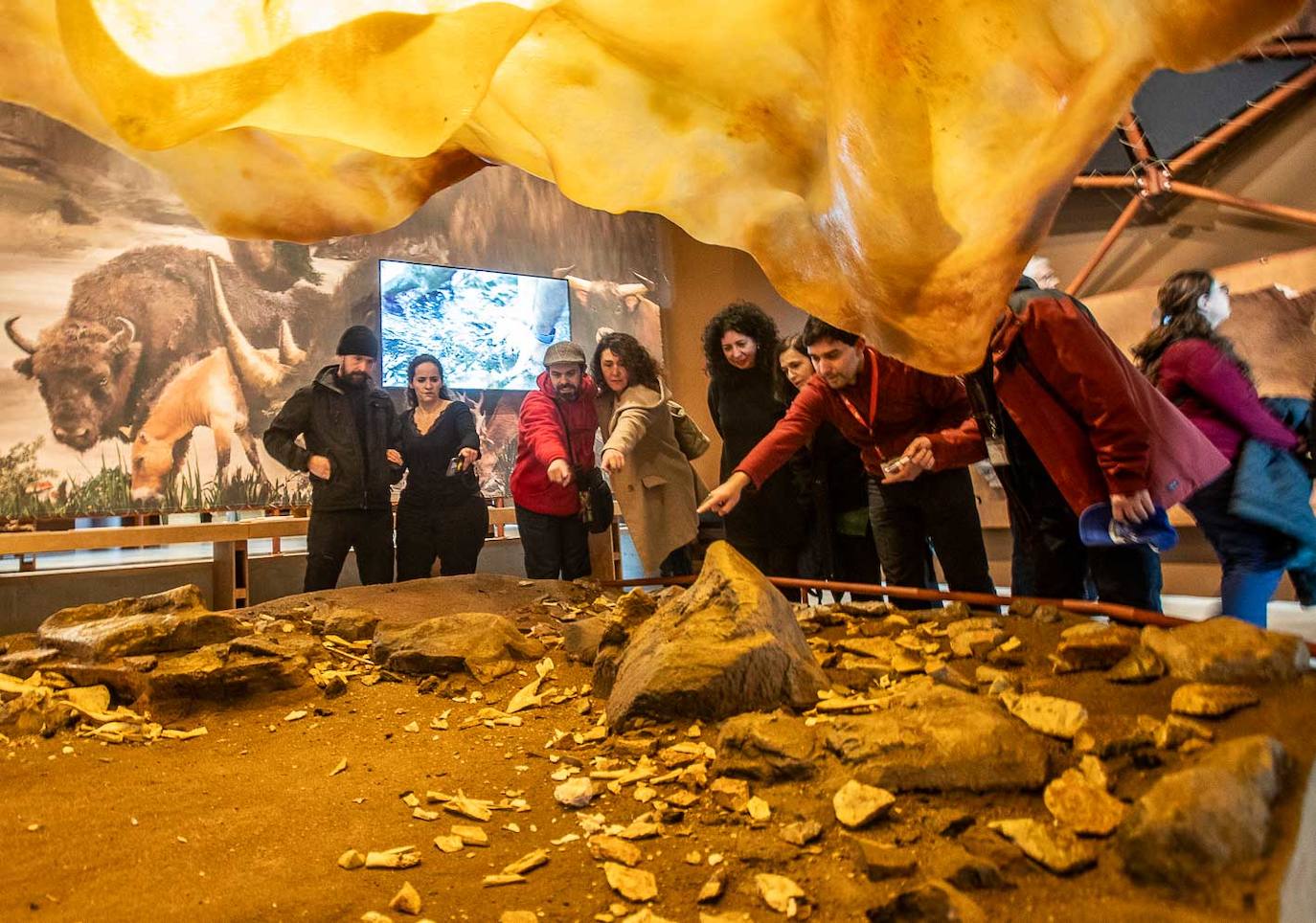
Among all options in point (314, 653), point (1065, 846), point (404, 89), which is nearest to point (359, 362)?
point (314, 653)

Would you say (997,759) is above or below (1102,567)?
below

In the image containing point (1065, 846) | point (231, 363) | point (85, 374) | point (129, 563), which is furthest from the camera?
point (231, 363)

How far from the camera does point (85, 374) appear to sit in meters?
4.41

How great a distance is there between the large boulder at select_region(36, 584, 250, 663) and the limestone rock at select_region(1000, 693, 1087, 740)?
5.76ft

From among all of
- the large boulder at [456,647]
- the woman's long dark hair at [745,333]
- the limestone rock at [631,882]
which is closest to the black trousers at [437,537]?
the woman's long dark hair at [745,333]

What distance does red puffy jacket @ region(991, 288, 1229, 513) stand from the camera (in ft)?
5.41

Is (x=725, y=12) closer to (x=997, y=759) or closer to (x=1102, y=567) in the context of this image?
(x=997, y=759)

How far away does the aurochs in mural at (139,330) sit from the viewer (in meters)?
4.27

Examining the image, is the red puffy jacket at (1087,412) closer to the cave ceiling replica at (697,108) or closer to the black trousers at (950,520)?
the black trousers at (950,520)

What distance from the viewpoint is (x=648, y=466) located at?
315 centimetres

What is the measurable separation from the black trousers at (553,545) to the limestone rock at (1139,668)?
7.39ft

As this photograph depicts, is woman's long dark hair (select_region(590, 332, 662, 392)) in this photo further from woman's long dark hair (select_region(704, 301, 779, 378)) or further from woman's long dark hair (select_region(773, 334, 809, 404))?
woman's long dark hair (select_region(773, 334, 809, 404))

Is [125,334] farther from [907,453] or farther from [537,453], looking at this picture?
[907,453]

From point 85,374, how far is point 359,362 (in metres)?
2.10
